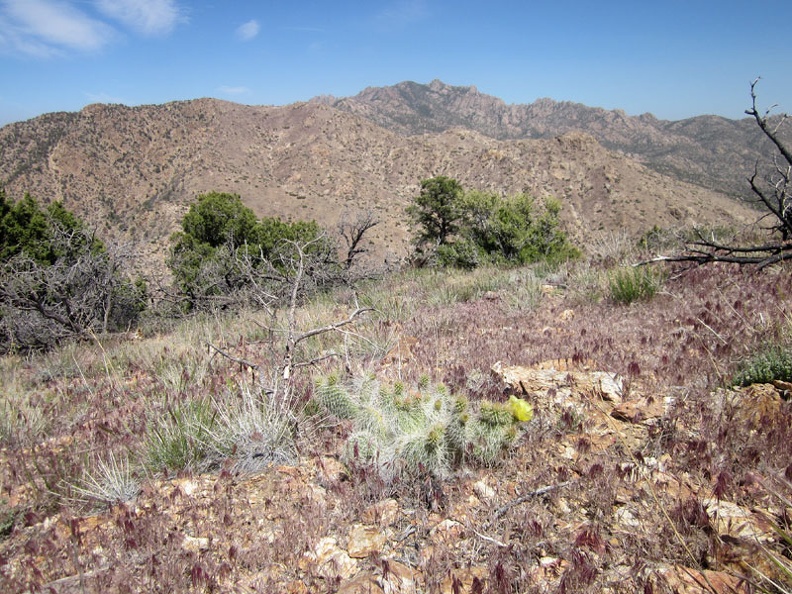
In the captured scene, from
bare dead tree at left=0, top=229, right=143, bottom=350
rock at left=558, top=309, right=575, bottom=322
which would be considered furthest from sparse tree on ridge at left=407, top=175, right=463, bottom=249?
rock at left=558, top=309, right=575, bottom=322

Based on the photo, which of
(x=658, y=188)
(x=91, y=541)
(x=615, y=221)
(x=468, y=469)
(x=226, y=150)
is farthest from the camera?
(x=226, y=150)

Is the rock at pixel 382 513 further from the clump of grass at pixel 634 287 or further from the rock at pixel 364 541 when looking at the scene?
the clump of grass at pixel 634 287

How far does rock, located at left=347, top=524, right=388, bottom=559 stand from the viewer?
72.7 inches

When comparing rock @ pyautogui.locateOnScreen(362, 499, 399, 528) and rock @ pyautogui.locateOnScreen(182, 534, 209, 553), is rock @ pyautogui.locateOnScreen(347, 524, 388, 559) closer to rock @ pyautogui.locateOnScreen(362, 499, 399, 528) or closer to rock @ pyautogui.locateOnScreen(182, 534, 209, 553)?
rock @ pyautogui.locateOnScreen(362, 499, 399, 528)

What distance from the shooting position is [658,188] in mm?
68875

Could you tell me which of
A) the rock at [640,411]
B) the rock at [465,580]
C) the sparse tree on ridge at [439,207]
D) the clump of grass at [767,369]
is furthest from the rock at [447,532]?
the sparse tree on ridge at [439,207]

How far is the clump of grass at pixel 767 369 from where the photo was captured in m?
2.50

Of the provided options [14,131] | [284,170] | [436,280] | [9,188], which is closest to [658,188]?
[284,170]

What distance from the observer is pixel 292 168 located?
237ft

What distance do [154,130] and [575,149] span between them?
7120cm

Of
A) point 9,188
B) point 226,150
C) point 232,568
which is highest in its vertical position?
point 226,150

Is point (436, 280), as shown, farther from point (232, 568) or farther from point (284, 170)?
point (284, 170)

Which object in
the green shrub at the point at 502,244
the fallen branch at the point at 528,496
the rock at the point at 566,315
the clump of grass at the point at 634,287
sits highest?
the green shrub at the point at 502,244

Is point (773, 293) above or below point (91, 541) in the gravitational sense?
above
